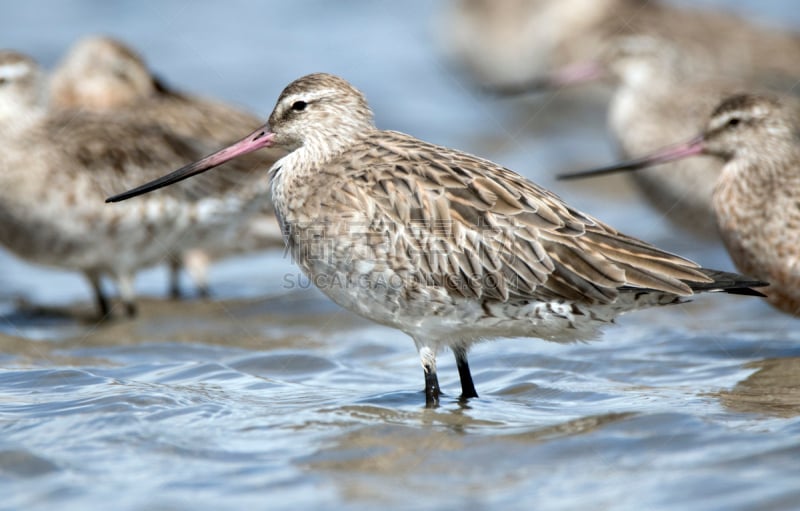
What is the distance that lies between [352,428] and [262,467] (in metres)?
0.59

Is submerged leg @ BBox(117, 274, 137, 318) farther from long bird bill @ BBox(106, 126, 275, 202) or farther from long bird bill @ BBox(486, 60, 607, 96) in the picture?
long bird bill @ BBox(486, 60, 607, 96)

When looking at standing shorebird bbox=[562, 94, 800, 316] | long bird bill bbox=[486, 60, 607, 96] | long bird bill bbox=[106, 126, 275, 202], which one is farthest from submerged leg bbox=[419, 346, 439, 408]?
long bird bill bbox=[486, 60, 607, 96]

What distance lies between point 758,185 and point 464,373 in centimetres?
224

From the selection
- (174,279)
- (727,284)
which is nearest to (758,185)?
(727,284)

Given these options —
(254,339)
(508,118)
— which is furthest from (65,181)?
(508,118)

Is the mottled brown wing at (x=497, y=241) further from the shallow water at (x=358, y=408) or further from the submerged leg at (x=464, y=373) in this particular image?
the shallow water at (x=358, y=408)

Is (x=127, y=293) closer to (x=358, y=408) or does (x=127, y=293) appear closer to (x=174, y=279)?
(x=174, y=279)

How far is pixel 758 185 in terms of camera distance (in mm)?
6879

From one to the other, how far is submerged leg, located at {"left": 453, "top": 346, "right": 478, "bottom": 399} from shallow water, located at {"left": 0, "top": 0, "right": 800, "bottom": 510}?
0.10m

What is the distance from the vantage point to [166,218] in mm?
8141

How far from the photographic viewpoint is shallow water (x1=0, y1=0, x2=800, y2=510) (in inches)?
180

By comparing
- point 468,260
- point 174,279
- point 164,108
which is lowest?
point 468,260

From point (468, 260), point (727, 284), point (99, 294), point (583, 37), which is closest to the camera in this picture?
point (727, 284)

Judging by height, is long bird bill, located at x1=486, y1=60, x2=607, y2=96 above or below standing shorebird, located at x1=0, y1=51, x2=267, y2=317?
above
